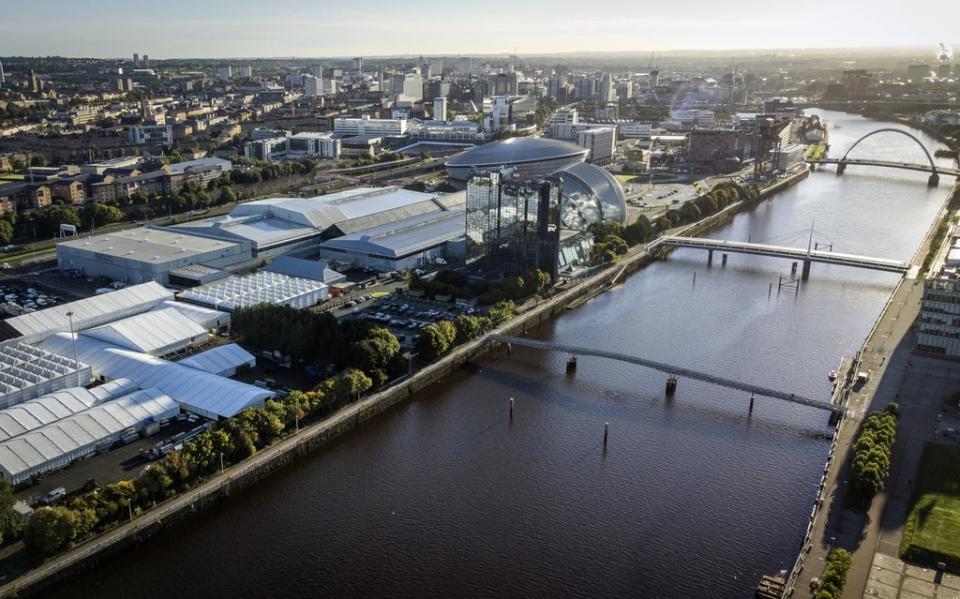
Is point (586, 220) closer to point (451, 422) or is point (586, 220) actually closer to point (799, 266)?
point (799, 266)

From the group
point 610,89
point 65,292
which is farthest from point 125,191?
point 610,89

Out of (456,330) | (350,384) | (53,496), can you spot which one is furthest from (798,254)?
(53,496)

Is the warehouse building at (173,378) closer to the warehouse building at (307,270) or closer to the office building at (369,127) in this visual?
the warehouse building at (307,270)

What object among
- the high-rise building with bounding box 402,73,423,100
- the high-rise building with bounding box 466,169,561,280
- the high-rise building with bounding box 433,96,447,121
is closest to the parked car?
the high-rise building with bounding box 466,169,561,280

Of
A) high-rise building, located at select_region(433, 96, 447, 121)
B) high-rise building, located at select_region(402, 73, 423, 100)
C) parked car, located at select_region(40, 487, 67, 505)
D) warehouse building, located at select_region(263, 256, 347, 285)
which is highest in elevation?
high-rise building, located at select_region(402, 73, 423, 100)

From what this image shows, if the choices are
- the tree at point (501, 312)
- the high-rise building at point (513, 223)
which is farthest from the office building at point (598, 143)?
the tree at point (501, 312)

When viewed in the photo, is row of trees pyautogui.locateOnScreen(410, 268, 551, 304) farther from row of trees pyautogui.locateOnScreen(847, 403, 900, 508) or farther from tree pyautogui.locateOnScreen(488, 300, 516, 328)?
row of trees pyautogui.locateOnScreen(847, 403, 900, 508)
